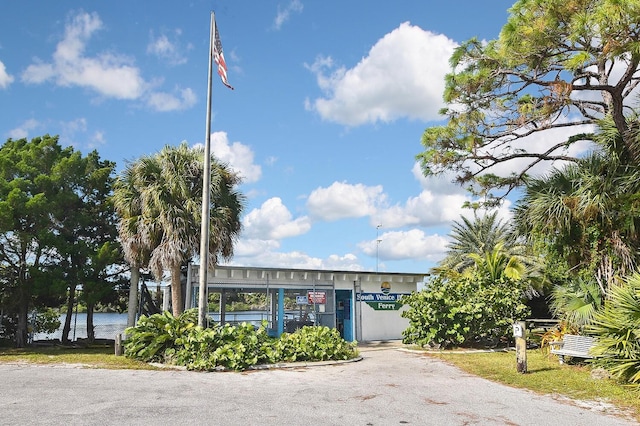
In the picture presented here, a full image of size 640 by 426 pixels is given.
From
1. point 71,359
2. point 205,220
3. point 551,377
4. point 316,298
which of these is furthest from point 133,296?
point 551,377

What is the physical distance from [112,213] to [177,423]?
1511cm

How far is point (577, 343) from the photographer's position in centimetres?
1182

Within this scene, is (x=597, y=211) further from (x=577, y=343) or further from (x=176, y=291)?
(x=176, y=291)

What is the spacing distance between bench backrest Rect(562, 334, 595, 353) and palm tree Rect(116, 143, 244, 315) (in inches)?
419

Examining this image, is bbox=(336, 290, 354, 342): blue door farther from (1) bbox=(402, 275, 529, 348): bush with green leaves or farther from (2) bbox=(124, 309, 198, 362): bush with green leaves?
(2) bbox=(124, 309, 198, 362): bush with green leaves

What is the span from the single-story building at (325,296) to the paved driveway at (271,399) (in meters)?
8.25

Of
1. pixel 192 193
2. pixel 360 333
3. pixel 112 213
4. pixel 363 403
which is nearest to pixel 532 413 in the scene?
pixel 363 403

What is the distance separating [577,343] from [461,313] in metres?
5.17

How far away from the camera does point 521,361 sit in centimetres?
1140

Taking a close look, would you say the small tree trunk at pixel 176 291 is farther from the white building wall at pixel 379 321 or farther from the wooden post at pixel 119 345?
the white building wall at pixel 379 321

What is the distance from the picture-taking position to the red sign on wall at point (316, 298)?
20.9 m

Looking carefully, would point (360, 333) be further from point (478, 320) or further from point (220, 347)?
point (220, 347)

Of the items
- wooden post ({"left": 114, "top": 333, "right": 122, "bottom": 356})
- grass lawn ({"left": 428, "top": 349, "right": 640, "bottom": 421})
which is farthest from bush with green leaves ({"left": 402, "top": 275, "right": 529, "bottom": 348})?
wooden post ({"left": 114, "top": 333, "right": 122, "bottom": 356})

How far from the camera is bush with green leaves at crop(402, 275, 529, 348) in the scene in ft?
54.8
